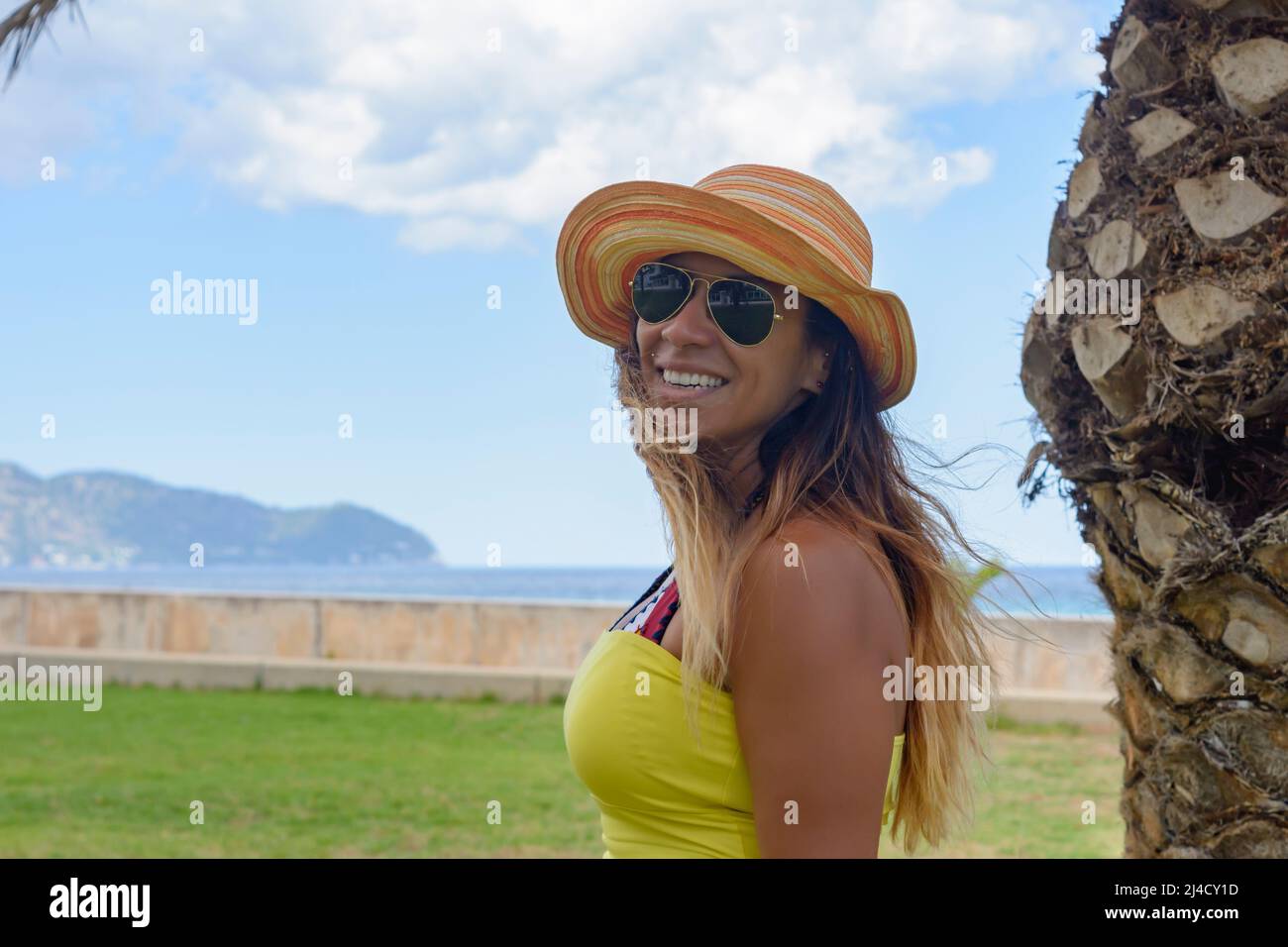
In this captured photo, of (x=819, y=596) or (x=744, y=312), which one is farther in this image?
(x=744, y=312)

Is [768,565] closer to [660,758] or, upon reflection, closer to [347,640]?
[660,758]

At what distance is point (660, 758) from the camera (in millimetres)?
1971

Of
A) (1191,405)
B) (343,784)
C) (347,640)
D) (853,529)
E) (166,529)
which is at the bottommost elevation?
(343,784)

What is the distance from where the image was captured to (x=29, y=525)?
492 ft

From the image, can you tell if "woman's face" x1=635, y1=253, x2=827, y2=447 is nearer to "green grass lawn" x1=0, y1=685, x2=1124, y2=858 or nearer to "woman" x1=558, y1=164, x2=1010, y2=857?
"woman" x1=558, y1=164, x2=1010, y2=857

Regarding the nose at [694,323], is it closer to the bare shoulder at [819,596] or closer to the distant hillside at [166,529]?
the bare shoulder at [819,596]

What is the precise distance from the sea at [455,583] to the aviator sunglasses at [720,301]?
75 cm

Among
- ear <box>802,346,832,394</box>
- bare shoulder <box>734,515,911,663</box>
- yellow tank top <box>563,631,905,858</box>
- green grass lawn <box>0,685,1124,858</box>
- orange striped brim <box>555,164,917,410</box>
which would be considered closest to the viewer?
bare shoulder <box>734,515,911,663</box>

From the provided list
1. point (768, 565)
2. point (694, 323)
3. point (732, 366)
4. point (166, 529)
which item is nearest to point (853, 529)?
point (768, 565)

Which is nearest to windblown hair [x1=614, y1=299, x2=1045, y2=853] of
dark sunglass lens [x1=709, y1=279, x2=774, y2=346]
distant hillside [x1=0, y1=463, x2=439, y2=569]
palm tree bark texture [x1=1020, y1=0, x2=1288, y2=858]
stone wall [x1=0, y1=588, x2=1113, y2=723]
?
dark sunglass lens [x1=709, y1=279, x2=774, y2=346]

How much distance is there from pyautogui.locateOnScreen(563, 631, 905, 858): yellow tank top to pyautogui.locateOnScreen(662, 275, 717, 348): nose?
589mm

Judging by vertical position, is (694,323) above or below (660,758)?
above

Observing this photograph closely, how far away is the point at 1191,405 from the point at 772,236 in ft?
4.20

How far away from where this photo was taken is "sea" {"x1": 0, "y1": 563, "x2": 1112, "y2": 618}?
2.93 m
